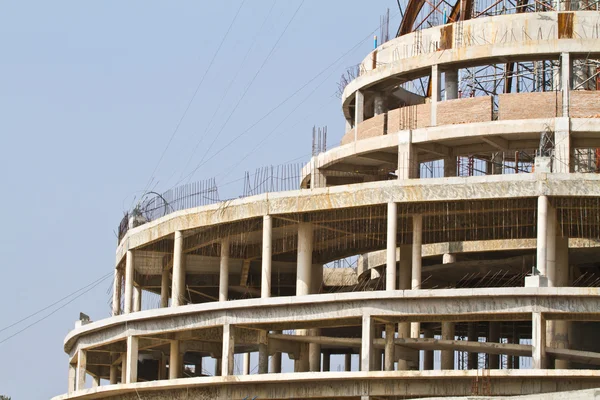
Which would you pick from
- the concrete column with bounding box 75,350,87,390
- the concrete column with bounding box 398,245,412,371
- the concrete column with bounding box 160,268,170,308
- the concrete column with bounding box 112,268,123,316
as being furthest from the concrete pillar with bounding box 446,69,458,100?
the concrete column with bounding box 75,350,87,390

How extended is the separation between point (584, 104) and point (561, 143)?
1.91m

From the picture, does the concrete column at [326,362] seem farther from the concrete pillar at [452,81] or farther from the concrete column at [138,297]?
the concrete pillar at [452,81]

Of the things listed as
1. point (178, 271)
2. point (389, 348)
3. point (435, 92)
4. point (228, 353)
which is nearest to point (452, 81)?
point (435, 92)

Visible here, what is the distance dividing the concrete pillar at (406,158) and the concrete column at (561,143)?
17.0ft

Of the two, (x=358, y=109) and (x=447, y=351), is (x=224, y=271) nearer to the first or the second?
(x=358, y=109)

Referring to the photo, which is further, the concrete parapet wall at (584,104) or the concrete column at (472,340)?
the concrete column at (472,340)

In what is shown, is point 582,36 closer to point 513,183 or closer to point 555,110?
point 555,110

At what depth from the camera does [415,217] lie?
48.6m

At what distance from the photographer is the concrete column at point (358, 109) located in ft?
177

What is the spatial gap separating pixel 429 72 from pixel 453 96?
62.1 inches

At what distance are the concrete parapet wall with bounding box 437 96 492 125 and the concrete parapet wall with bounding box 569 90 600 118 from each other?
2.96 metres

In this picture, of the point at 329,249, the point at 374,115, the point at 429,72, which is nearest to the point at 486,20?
the point at 429,72

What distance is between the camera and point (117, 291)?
59250mm

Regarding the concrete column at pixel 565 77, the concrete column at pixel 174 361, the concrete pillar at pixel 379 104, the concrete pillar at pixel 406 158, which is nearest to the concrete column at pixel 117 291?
the concrete column at pixel 174 361
